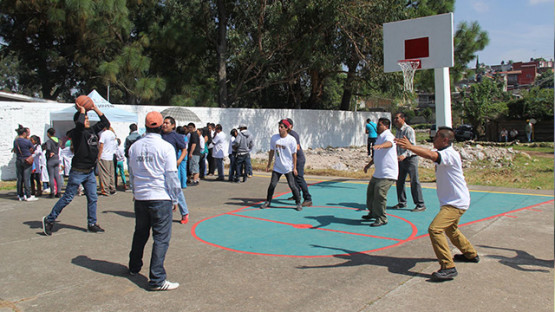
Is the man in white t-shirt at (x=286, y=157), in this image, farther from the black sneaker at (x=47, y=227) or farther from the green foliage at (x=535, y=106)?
the green foliage at (x=535, y=106)

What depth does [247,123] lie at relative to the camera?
21.8 meters

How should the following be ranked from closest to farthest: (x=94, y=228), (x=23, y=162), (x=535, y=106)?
(x=94, y=228) → (x=23, y=162) → (x=535, y=106)

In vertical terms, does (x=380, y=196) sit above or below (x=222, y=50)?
below

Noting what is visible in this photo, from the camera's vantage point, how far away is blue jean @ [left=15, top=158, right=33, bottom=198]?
10141 mm

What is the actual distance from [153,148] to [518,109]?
38189 mm

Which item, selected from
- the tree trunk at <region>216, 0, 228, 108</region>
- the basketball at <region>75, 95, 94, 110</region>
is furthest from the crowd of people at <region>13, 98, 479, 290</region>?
the tree trunk at <region>216, 0, 228, 108</region>

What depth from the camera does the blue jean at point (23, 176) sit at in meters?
10.1

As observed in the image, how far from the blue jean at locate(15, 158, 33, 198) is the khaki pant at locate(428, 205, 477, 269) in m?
9.17

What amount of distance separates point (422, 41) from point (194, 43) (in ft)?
42.9

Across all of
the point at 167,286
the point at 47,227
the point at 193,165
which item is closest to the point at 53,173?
the point at 193,165

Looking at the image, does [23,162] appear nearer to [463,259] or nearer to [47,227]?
[47,227]

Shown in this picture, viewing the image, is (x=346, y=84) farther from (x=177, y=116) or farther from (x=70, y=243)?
(x=70, y=243)

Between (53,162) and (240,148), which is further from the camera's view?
(240,148)

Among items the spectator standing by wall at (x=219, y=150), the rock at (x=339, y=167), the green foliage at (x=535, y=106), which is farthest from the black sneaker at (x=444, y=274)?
the green foliage at (x=535, y=106)
